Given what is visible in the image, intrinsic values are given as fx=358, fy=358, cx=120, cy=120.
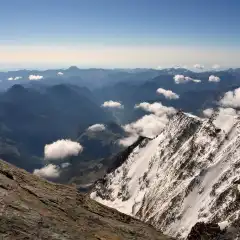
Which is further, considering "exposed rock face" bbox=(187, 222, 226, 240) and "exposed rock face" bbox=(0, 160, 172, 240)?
"exposed rock face" bbox=(187, 222, 226, 240)

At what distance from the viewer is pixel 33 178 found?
141ft

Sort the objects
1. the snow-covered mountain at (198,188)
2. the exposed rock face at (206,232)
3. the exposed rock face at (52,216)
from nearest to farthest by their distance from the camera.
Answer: the exposed rock face at (52,216), the exposed rock face at (206,232), the snow-covered mountain at (198,188)

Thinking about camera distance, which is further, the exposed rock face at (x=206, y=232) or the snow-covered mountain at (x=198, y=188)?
the snow-covered mountain at (x=198, y=188)

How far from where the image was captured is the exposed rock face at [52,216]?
28.3 m

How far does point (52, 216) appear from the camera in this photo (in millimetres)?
32094

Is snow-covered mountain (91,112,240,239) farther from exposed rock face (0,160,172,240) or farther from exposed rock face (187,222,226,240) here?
exposed rock face (0,160,172,240)

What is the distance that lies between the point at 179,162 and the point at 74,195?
15538 centimetres

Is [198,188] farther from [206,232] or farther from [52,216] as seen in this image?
→ [52,216]

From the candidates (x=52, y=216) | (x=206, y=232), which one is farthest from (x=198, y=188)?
(x=52, y=216)

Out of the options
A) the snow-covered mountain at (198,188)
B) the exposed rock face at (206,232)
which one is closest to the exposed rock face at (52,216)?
the exposed rock face at (206,232)

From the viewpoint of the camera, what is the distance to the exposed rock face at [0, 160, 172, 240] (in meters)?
28.3

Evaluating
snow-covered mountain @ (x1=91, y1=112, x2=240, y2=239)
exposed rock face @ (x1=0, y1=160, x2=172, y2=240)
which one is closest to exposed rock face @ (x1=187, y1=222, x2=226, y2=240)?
snow-covered mountain @ (x1=91, y1=112, x2=240, y2=239)

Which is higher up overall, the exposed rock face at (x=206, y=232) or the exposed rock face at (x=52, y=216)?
the exposed rock face at (x=52, y=216)

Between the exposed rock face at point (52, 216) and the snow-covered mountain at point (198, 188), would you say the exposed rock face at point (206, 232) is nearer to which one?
the snow-covered mountain at point (198, 188)
